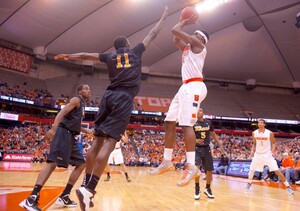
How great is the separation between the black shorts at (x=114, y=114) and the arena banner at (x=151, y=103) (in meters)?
32.7

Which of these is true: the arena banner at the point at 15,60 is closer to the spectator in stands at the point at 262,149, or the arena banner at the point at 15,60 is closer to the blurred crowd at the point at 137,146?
the blurred crowd at the point at 137,146

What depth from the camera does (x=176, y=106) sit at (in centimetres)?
510

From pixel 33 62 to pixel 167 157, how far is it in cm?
3576

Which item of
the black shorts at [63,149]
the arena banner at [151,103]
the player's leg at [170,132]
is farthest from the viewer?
the arena banner at [151,103]

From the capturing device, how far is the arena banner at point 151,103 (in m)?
37.7

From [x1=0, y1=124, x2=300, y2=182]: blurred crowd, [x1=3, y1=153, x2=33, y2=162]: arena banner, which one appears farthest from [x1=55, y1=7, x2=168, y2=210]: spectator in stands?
[x1=3, y1=153, x2=33, y2=162]: arena banner

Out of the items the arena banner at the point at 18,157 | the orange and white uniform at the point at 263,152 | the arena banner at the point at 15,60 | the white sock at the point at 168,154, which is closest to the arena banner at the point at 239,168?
the orange and white uniform at the point at 263,152

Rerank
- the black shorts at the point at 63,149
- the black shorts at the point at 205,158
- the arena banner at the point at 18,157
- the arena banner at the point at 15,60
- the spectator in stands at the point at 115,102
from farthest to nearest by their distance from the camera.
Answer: the arena banner at the point at 15,60, the arena banner at the point at 18,157, the black shorts at the point at 205,158, the black shorts at the point at 63,149, the spectator in stands at the point at 115,102

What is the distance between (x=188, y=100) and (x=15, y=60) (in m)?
33.9

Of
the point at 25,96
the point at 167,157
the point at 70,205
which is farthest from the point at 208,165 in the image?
the point at 25,96

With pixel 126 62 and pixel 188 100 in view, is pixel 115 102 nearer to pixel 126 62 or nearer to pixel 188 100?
pixel 126 62

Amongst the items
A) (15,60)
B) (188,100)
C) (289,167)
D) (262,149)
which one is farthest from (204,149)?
(15,60)

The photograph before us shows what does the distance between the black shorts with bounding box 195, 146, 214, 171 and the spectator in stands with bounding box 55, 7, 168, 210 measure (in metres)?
4.11

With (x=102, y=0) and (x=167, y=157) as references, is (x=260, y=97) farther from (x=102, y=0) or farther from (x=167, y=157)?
(x=167, y=157)
